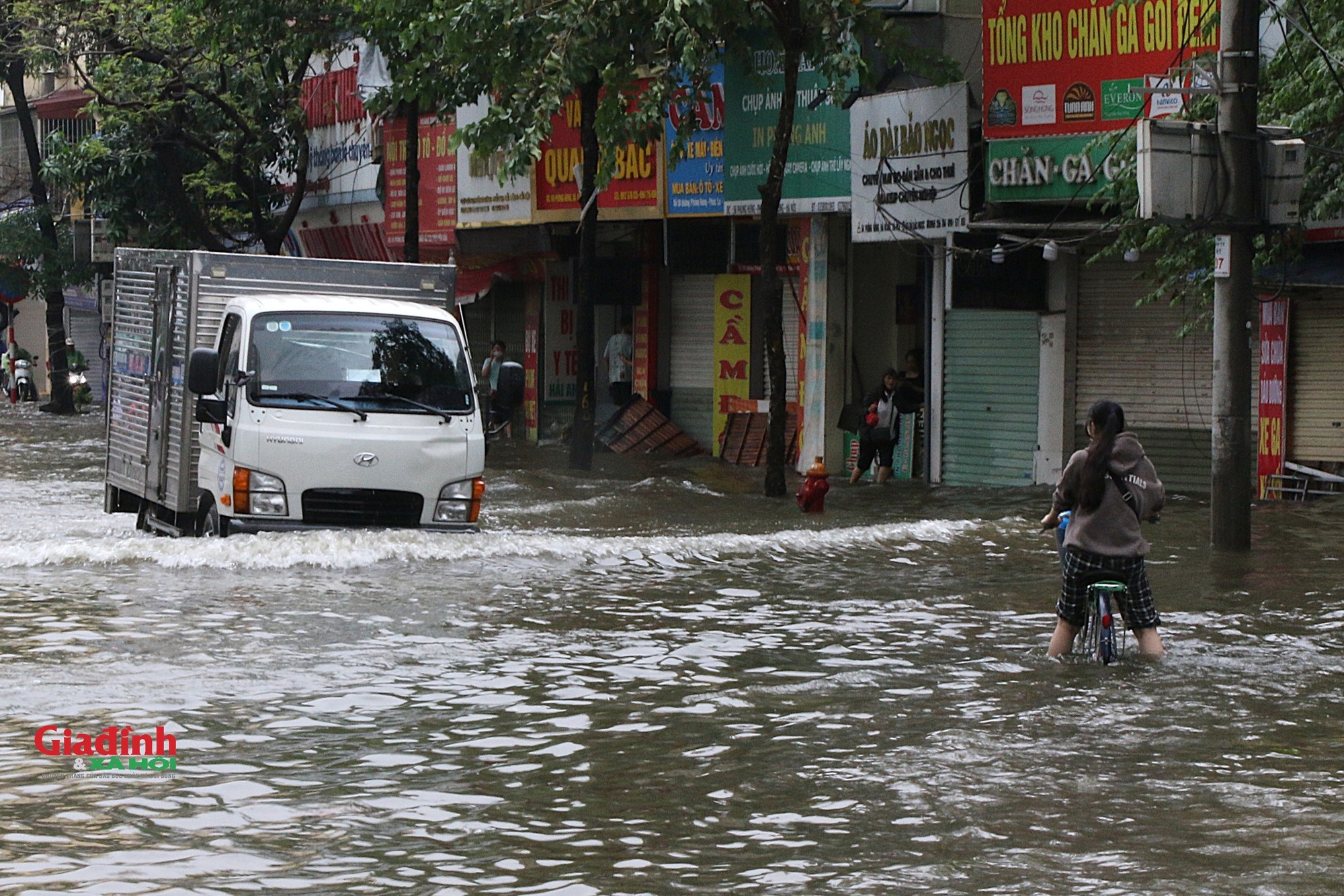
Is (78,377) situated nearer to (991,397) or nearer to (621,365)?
(621,365)

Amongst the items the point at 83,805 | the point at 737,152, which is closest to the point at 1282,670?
the point at 83,805

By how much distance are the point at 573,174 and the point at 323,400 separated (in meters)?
13.9

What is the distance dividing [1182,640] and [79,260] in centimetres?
3715

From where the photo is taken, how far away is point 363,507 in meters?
13.1

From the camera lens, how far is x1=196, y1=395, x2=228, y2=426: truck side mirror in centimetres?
1310

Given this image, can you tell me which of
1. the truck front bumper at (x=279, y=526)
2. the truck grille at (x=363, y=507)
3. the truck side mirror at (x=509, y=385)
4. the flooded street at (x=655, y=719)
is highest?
the truck side mirror at (x=509, y=385)

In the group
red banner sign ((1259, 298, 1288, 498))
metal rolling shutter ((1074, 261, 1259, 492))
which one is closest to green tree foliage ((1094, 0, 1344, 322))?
red banner sign ((1259, 298, 1288, 498))

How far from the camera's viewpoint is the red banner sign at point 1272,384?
17.9 meters

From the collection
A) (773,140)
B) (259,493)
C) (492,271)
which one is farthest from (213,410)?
(492,271)

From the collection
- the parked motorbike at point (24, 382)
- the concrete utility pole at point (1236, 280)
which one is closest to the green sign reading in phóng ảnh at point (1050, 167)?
the concrete utility pole at point (1236, 280)

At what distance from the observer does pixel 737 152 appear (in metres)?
23.7

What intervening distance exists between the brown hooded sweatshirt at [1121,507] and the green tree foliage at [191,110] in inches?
773

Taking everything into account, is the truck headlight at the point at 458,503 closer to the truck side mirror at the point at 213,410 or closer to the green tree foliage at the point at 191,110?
the truck side mirror at the point at 213,410

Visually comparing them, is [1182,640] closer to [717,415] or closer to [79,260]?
[717,415]
